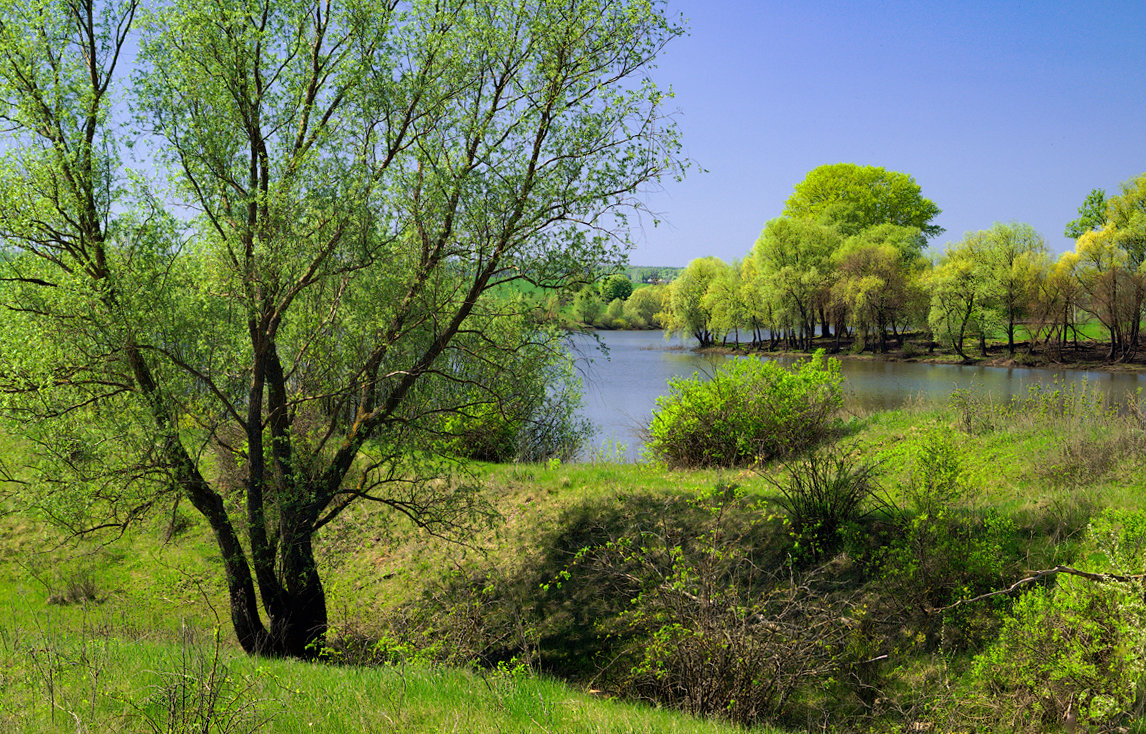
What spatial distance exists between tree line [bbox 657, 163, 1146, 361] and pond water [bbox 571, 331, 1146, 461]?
12.0 feet

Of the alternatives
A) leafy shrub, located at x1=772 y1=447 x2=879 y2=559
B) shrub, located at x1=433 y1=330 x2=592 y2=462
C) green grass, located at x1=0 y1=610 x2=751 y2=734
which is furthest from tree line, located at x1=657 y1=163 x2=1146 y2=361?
green grass, located at x1=0 y1=610 x2=751 y2=734

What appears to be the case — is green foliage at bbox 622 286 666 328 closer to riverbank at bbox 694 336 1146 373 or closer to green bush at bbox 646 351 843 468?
riverbank at bbox 694 336 1146 373

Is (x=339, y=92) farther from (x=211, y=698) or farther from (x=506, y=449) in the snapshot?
(x=506, y=449)

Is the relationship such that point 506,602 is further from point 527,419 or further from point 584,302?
point 584,302

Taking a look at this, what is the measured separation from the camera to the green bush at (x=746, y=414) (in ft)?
38.4

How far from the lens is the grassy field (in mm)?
4254

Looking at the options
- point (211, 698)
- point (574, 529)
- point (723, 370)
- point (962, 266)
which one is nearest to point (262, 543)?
→ point (574, 529)

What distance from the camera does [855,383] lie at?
29297mm

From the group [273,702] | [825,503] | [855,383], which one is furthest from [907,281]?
[273,702]

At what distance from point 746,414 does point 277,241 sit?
286 inches

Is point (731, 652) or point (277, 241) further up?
point (277, 241)

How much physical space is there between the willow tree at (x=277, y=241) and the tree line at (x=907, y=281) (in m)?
37.5

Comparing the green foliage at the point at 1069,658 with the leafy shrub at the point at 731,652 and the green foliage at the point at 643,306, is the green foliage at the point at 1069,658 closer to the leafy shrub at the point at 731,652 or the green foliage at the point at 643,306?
the leafy shrub at the point at 731,652

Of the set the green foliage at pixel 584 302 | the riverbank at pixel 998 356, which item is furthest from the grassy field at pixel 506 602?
the riverbank at pixel 998 356
